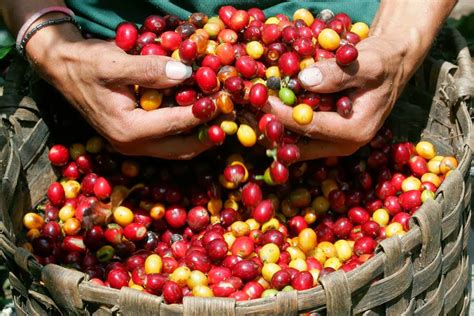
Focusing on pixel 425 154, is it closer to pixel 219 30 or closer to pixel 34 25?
pixel 219 30

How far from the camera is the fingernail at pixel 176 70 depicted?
A: 98.5 inches

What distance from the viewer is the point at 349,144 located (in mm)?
2771

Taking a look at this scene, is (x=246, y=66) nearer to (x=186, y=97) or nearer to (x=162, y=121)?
(x=186, y=97)

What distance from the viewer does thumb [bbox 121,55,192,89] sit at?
2500mm

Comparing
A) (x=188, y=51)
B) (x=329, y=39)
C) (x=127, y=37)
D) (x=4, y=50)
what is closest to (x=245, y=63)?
(x=188, y=51)

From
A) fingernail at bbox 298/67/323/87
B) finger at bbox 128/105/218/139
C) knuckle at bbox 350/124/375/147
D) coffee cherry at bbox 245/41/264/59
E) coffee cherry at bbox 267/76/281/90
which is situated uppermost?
fingernail at bbox 298/67/323/87

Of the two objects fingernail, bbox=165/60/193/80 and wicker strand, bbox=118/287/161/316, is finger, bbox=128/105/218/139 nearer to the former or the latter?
fingernail, bbox=165/60/193/80

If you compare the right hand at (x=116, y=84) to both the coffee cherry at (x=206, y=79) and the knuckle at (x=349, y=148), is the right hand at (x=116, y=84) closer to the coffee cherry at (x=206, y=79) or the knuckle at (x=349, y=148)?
the coffee cherry at (x=206, y=79)

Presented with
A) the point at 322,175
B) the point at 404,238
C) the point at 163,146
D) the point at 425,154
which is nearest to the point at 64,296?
the point at 163,146

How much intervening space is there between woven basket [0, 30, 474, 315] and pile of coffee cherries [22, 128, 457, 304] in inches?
5.1

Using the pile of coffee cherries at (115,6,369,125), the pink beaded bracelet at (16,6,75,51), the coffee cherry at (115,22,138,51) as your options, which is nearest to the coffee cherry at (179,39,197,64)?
the pile of coffee cherries at (115,6,369,125)

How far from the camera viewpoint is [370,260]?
224cm

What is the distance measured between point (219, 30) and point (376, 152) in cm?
89

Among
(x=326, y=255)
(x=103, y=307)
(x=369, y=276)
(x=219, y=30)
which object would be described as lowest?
(x=326, y=255)
